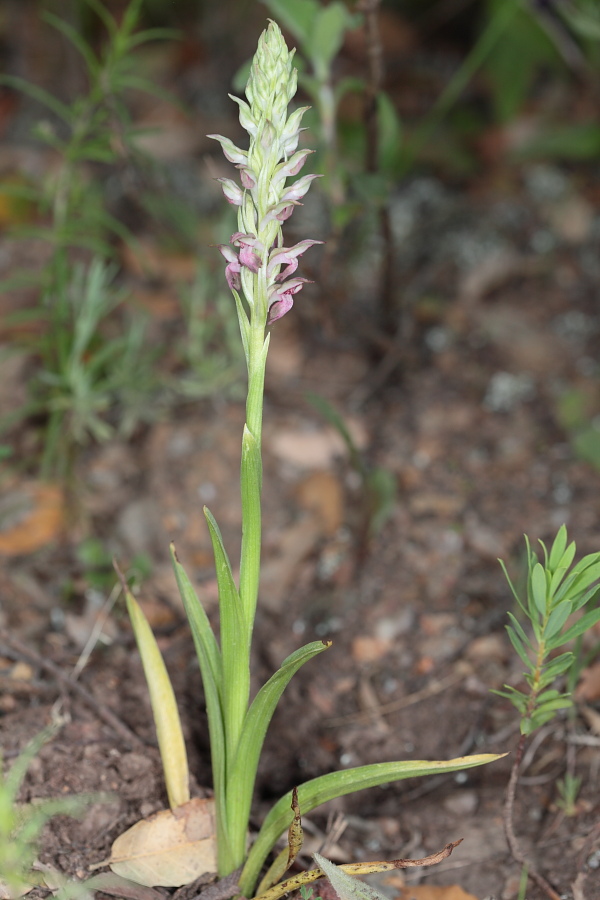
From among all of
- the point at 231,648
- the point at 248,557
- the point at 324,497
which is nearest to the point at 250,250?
the point at 248,557

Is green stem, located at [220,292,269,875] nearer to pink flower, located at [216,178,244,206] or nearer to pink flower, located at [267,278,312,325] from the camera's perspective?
pink flower, located at [267,278,312,325]

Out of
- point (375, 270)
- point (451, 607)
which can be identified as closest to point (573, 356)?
point (375, 270)

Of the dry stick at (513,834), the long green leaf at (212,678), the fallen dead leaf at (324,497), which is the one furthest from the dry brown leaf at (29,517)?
the dry stick at (513,834)

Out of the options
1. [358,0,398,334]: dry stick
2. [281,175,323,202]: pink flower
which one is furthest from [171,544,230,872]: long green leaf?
[358,0,398,334]: dry stick

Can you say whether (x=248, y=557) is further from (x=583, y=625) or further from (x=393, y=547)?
(x=393, y=547)

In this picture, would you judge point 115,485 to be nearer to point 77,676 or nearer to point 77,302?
point 77,302
